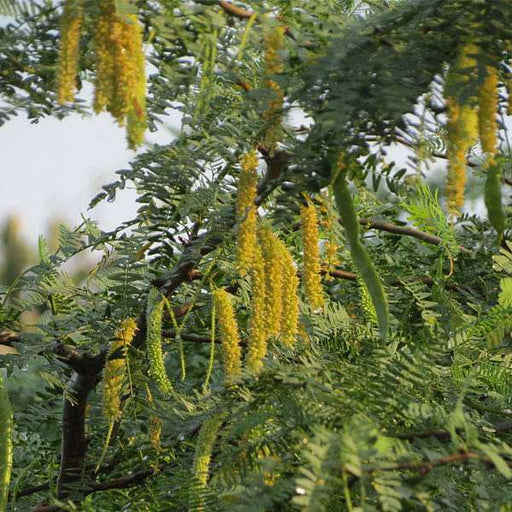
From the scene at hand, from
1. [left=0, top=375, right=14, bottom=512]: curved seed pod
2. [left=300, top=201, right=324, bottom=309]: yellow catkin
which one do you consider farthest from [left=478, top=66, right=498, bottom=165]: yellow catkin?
[left=0, top=375, right=14, bottom=512]: curved seed pod

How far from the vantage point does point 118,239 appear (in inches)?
58.6

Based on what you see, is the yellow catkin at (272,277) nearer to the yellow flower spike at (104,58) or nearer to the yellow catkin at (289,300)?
the yellow catkin at (289,300)

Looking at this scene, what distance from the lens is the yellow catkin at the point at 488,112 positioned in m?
0.86

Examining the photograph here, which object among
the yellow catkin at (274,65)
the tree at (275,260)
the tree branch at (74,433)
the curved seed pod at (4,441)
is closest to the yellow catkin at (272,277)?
the tree at (275,260)

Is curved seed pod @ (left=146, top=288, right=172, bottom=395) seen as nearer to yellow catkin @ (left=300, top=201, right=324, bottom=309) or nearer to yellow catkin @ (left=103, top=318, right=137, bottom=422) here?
yellow catkin @ (left=103, top=318, right=137, bottom=422)

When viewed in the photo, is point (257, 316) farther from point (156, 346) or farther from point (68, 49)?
point (68, 49)

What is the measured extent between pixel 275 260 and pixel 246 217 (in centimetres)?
6

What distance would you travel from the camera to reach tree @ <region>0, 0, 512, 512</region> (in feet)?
2.83

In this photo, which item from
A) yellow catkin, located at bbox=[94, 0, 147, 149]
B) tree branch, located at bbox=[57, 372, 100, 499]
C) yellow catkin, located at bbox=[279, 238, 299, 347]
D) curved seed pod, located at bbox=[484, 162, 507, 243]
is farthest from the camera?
tree branch, located at bbox=[57, 372, 100, 499]

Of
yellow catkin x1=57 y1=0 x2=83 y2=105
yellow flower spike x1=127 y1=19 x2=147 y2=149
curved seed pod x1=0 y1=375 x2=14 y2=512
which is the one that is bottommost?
curved seed pod x1=0 y1=375 x2=14 y2=512

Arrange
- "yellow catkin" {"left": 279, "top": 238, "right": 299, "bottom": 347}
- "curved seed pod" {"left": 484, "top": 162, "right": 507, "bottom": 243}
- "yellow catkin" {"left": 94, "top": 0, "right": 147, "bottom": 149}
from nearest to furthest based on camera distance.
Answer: "yellow catkin" {"left": 94, "top": 0, "right": 147, "bottom": 149} < "curved seed pod" {"left": 484, "top": 162, "right": 507, "bottom": 243} < "yellow catkin" {"left": 279, "top": 238, "right": 299, "bottom": 347}

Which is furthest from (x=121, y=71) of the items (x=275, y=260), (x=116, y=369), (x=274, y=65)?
(x=116, y=369)

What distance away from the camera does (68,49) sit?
2.86 ft

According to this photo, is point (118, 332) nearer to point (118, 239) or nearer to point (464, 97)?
point (118, 239)
